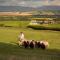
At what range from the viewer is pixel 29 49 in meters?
9.09

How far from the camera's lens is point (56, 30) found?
12633 millimetres

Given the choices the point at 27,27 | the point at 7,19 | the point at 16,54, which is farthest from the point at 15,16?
the point at 16,54

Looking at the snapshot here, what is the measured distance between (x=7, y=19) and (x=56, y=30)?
14.1 feet

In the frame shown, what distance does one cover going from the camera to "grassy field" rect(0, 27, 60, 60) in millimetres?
7863

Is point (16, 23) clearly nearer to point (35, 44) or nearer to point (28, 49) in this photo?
point (35, 44)

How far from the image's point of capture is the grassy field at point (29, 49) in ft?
25.8

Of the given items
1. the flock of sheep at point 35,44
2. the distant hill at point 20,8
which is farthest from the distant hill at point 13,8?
the flock of sheep at point 35,44

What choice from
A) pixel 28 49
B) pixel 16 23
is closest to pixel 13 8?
pixel 16 23

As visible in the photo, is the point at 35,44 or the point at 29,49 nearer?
the point at 29,49

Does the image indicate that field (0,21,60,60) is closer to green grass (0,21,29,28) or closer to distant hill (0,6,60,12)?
green grass (0,21,29,28)

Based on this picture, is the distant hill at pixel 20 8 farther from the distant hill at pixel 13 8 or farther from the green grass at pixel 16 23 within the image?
the green grass at pixel 16 23

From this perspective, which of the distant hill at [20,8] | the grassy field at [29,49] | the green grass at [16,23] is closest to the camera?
the grassy field at [29,49]

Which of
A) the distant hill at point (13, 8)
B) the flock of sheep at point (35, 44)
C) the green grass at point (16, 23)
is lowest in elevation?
the green grass at point (16, 23)

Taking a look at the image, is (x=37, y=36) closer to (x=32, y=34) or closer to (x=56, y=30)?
(x=32, y=34)
